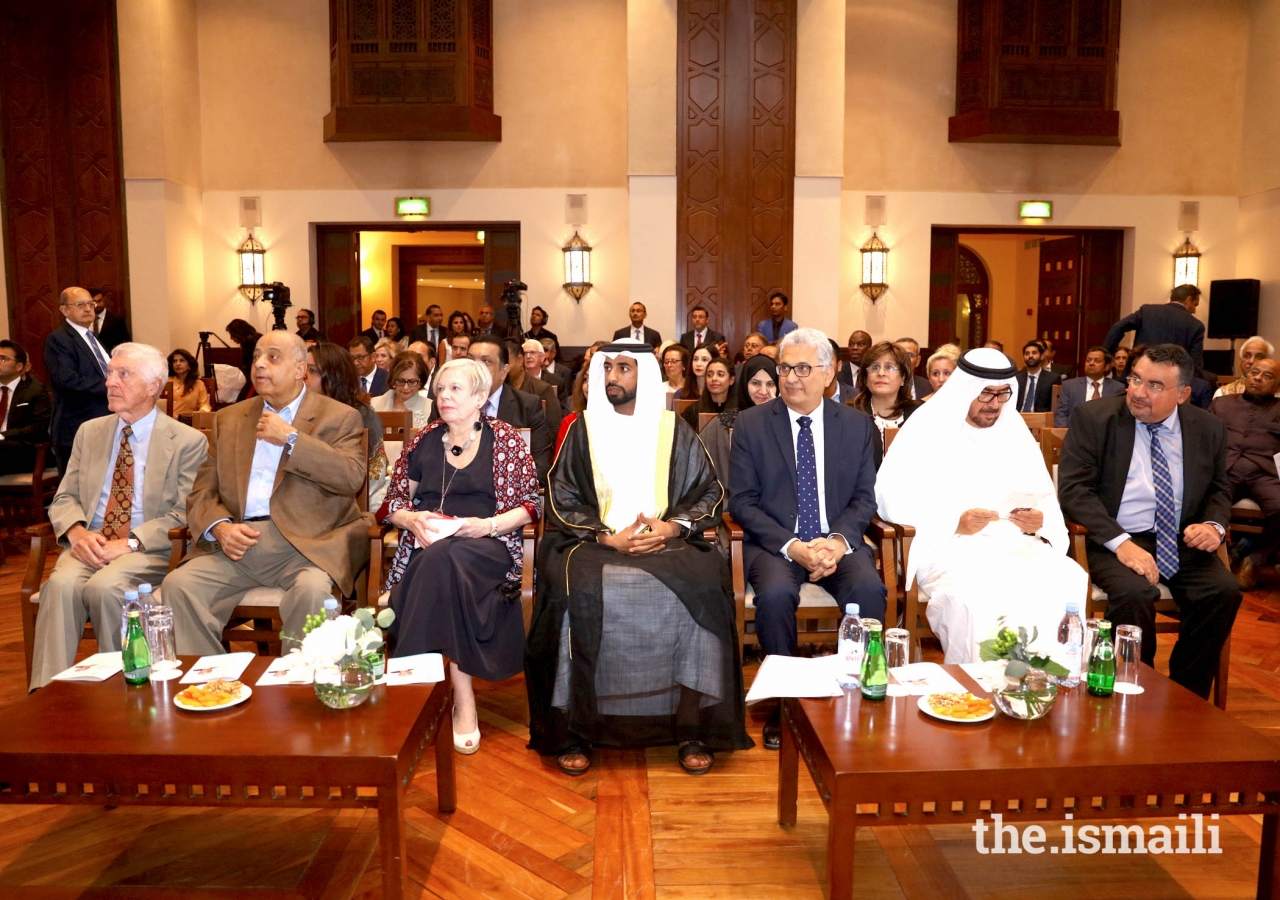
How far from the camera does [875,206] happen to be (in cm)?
1188

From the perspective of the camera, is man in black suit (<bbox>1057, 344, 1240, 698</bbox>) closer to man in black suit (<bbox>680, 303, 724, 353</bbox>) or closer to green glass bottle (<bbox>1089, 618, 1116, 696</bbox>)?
green glass bottle (<bbox>1089, 618, 1116, 696</bbox>)

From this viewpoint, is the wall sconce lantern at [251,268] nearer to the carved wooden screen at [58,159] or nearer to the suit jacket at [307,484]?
the carved wooden screen at [58,159]

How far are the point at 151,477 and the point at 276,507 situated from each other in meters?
0.56

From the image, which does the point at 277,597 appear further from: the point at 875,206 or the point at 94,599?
the point at 875,206

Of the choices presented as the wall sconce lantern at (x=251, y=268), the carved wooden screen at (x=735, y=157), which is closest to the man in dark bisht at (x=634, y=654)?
the carved wooden screen at (x=735, y=157)

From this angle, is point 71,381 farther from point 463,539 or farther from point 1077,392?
point 1077,392

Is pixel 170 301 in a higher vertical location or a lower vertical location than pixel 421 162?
lower

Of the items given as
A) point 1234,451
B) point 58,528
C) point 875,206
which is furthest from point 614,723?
point 875,206

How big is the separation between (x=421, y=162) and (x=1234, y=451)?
9611 millimetres

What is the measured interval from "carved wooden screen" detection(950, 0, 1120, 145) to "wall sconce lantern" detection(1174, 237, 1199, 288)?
69.7 inches

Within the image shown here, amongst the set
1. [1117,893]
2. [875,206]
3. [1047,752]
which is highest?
[875,206]

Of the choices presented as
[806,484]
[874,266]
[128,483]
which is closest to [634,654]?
[806,484]

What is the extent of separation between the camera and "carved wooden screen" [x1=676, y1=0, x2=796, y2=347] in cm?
1038

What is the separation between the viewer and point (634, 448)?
3730 mm
